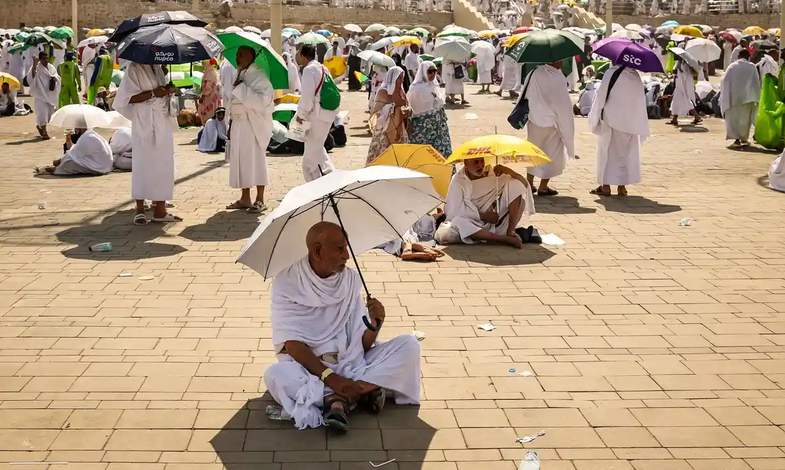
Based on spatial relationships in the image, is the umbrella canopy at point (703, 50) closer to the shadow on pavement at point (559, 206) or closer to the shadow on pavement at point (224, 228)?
the shadow on pavement at point (559, 206)

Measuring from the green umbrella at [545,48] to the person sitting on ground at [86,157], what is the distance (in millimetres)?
5344

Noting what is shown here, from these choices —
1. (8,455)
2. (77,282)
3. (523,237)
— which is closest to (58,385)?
(8,455)

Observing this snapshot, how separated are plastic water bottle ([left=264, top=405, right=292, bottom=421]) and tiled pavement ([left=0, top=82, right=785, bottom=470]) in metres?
0.06

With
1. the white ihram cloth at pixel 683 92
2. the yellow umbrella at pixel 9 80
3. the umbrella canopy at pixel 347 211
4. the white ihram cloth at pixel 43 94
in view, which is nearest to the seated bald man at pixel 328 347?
the umbrella canopy at pixel 347 211

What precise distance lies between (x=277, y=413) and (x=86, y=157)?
27.8 feet

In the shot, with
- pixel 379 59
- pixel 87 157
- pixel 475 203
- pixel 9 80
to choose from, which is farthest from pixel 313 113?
pixel 9 80

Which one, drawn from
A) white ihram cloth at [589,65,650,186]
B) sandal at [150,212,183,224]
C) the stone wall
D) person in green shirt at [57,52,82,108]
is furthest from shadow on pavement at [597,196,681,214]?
the stone wall

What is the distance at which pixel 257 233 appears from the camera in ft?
15.2

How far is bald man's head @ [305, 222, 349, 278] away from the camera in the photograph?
182 inches

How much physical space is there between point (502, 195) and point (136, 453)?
4.81 m

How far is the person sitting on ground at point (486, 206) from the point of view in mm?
8352

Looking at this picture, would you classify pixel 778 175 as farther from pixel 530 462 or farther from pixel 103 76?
pixel 103 76

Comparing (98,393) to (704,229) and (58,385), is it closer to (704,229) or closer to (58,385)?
(58,385)

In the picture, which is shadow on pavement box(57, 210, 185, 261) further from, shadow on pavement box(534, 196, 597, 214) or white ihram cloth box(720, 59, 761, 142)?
white ihram cloth box(720, 59, 761, 142)
